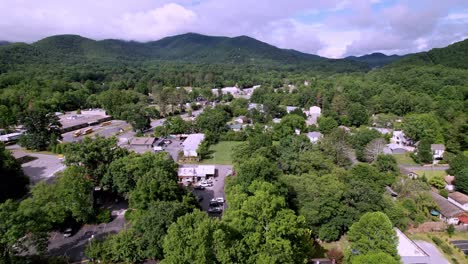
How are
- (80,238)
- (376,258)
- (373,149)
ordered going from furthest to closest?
(373,149) < (80,238) < (376,258)

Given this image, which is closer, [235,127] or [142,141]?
[142,141]

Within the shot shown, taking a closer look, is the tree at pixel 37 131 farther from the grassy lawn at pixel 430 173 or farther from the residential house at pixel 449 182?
the residential house at pixel 449 182

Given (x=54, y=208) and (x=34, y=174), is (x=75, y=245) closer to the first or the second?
(x=54, y=208)

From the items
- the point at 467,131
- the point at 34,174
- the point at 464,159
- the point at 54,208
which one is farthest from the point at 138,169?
the point at 467,131

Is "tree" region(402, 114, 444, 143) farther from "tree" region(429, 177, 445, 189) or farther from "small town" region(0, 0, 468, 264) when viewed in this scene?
"tree" region(429, 177, 445, 189)

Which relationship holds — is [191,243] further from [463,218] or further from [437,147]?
[437,147]

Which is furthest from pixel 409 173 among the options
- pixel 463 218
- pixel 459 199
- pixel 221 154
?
pixel 221 154

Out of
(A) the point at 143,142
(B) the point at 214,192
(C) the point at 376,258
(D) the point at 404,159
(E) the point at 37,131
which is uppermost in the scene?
(E) the point at 37,131
